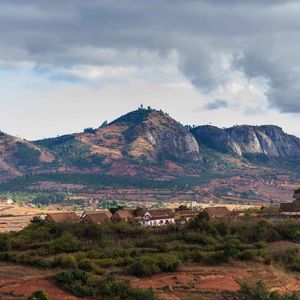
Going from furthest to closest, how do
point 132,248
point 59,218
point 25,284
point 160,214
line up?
point 160,214 → point 59,218 → point 132,248 → point 25,284

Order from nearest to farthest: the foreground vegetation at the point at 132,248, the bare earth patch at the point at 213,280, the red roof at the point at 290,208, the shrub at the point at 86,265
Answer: the bare earth patch at the point at 213,280, the foreground vegetation at the point at 132,248, the shrub at the point at 86,265, the red roof at the point at 290,208

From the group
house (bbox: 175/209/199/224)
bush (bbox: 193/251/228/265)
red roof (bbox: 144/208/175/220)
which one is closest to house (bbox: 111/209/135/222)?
red roof (bbox: 144/208/175/220)

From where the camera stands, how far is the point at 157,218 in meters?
90.6

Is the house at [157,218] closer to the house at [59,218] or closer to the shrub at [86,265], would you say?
the house at [59,218]

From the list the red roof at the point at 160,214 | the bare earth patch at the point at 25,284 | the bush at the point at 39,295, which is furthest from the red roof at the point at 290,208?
the bush at the point at 39,295

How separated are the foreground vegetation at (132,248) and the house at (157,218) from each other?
50.7 feet

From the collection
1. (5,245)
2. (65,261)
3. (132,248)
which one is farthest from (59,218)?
(65,261)

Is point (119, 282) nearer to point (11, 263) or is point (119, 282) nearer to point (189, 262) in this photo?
point (189, 262)

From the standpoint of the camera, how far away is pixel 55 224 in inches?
2904

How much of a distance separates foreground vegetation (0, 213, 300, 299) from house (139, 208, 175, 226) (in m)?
15.4

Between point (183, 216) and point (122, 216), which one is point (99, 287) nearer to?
point (122, 216)

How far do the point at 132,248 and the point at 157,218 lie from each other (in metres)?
27.5

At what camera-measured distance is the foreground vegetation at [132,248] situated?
50.6 metres

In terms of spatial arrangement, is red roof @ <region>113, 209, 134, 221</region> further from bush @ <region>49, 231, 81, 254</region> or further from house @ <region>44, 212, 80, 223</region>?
bush @ <region>49, 231, 81, 254</region>
